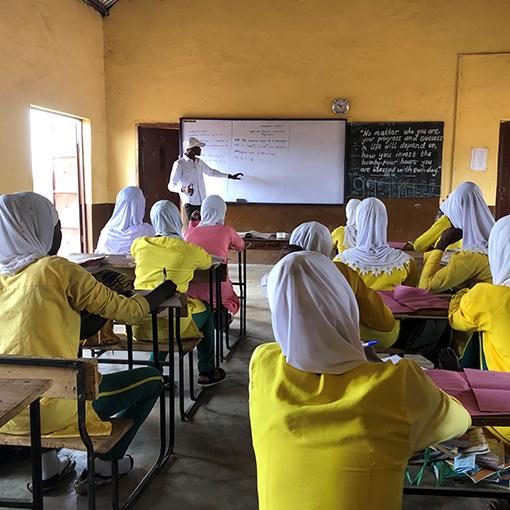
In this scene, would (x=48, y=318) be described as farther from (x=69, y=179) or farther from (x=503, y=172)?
(x=503, y=172)

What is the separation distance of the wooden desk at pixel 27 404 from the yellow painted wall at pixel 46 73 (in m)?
4.30

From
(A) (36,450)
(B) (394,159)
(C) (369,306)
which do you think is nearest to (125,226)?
(C) (369,306)

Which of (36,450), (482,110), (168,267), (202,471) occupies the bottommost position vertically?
(202,471)

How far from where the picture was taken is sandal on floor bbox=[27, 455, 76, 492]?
7.29ft

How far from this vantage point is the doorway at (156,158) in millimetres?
7676

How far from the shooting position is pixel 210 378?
342 cm

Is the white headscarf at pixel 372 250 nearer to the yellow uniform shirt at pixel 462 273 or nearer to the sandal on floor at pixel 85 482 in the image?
the yellow uniform shirt at pixel 462 273

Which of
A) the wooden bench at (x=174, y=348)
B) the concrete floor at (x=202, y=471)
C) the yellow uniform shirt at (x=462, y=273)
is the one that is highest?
the yellow uniform shirt at (x=462, y=273)

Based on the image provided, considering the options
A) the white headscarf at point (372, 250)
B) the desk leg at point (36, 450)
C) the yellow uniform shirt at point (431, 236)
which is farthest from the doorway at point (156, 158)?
the desk leg at point (36, 450)

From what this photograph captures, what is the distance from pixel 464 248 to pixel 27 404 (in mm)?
2842

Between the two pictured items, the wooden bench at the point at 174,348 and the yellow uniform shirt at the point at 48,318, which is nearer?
the yellow uniform shirt at the point at 48,318

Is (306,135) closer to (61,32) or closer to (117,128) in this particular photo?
(117,128)

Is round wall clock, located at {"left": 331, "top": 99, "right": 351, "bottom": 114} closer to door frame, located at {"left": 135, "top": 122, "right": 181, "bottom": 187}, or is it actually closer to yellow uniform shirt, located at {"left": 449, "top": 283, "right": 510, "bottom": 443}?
door frame, located at {"left": 135, "top": 122, "right": 181, "bottom": 187}

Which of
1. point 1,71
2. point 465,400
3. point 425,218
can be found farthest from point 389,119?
point 465,400
